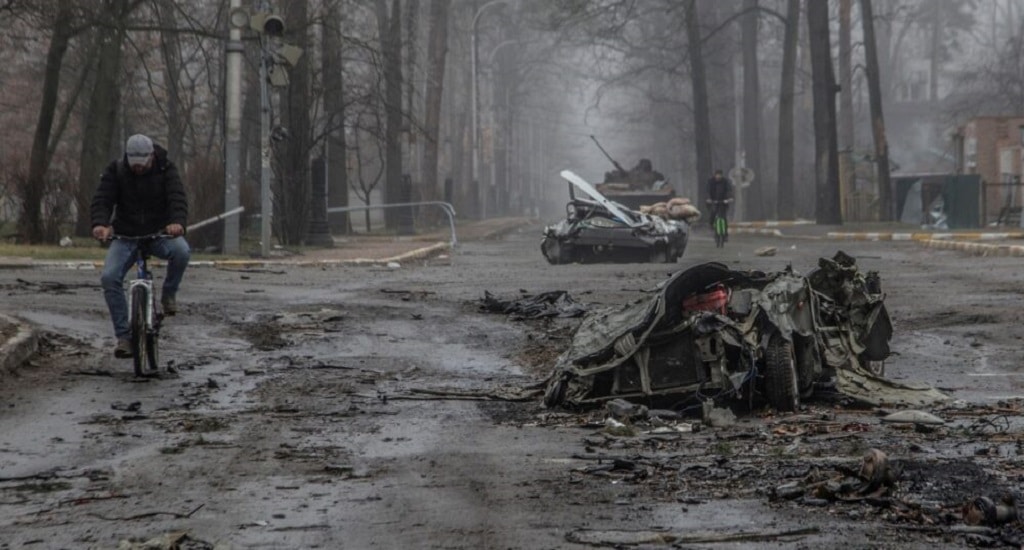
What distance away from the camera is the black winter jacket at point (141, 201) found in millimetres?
11383

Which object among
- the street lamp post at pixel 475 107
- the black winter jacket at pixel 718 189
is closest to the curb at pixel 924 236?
the black winter jacket at pixel 718 189

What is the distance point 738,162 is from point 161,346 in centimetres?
4671

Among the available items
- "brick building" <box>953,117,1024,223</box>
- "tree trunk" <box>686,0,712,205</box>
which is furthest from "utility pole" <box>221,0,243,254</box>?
"tree trunk" <box>686,0,712,205</box>

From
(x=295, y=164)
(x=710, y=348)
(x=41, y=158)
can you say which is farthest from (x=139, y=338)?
(x=295, y=164)

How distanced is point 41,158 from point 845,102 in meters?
45.6

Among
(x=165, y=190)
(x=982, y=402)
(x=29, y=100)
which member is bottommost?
(x=982, y=402)

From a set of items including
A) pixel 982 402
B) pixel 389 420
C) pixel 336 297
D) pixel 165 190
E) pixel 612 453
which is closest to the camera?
pixel 612 453

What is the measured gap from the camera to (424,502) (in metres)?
6.25

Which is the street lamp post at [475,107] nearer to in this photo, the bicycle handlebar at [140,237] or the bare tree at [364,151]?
the bare tree at [364,151]

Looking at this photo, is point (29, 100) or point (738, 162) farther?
point (738, 162)

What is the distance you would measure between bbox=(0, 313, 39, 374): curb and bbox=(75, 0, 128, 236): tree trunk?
17.2m

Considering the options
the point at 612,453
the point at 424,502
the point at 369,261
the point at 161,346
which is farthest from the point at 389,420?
the point at 369,261

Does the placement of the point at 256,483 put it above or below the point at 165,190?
below

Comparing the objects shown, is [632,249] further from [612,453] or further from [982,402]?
[612,453]
